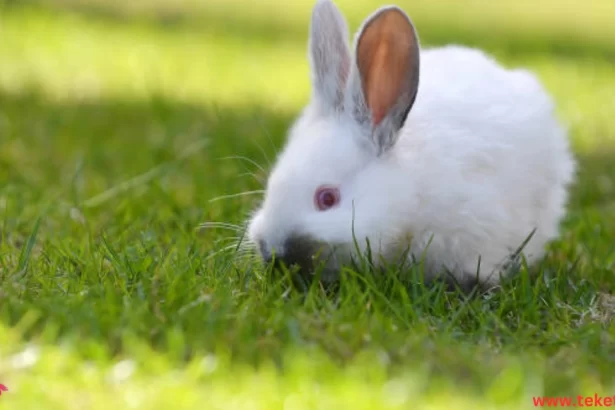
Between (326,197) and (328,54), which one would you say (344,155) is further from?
(328,54)

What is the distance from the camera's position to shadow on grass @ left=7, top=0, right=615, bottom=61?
9.05 meters

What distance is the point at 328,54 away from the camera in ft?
11.9

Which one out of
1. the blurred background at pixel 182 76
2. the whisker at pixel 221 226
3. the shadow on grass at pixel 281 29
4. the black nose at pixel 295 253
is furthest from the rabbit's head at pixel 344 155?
the shadow on grass at pixel 281 29

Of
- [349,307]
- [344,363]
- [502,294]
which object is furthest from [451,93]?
[344,363]

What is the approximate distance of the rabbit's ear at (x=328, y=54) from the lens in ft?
11.8

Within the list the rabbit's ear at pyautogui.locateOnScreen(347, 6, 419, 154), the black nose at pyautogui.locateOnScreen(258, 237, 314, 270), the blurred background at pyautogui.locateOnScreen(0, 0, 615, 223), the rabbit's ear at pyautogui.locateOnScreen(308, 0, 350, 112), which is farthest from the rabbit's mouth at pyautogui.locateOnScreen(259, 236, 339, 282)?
the blurred background at pyautogui.locateOnScreen(0, 0, 615, 223)

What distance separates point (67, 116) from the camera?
5.69 meters

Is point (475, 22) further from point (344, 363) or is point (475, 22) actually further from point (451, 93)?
point (344, 363)

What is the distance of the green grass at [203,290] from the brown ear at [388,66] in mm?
529

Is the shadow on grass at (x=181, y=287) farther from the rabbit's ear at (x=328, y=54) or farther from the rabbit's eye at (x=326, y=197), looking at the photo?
the rabbit's ear at (x=328, y=54)

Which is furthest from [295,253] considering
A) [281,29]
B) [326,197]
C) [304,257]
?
[281,29]

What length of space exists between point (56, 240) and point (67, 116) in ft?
7.00

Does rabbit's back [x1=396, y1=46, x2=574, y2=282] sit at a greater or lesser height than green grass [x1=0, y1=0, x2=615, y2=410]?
greater

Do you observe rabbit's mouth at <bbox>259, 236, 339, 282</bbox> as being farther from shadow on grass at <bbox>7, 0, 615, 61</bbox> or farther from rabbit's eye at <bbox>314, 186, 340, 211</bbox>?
shadow on grass at <bbox>7, 0, 615, 61</bbox>
